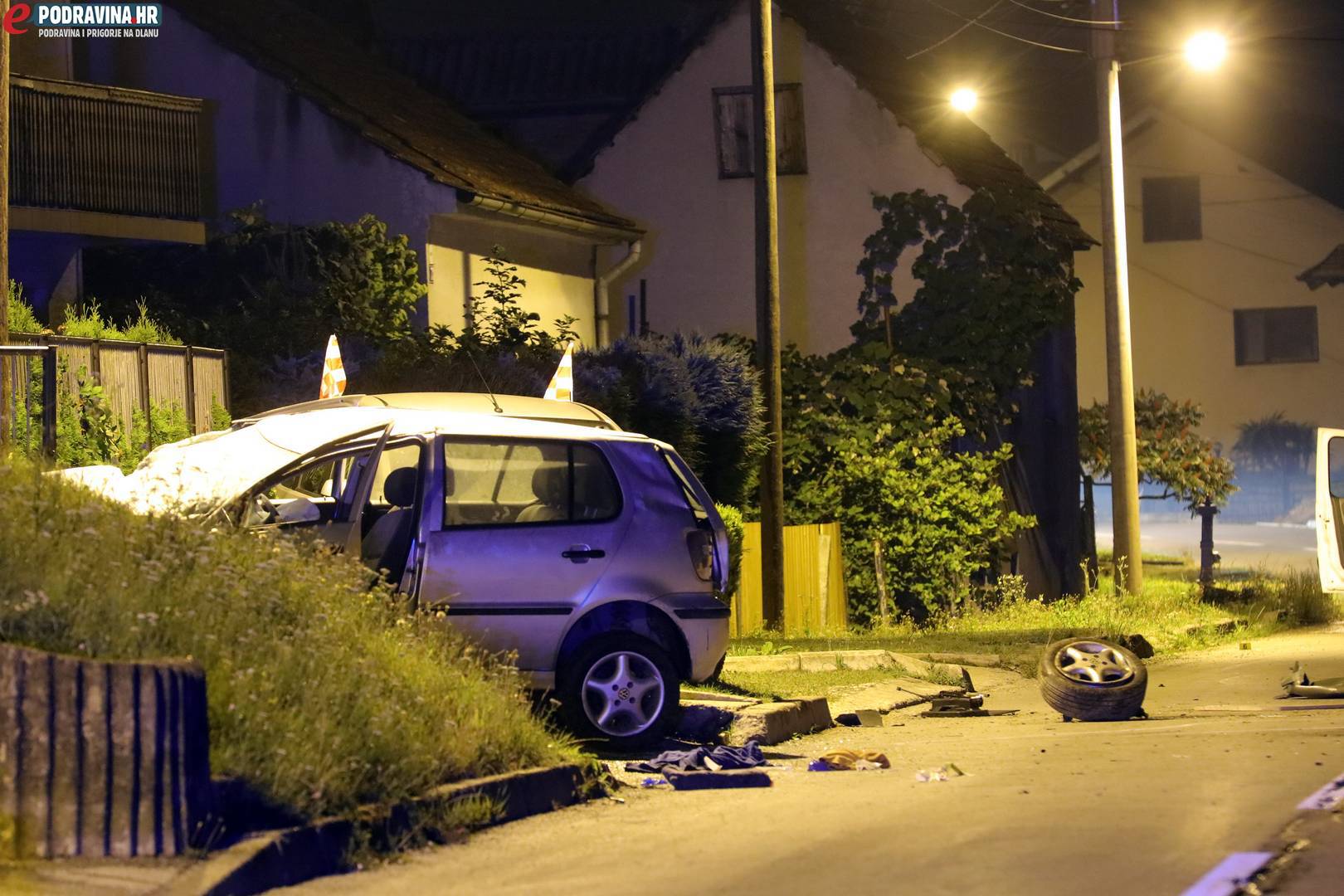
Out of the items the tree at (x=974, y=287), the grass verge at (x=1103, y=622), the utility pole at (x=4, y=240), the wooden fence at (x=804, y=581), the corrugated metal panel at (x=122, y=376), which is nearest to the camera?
the utility pole at (x=4, y=240)

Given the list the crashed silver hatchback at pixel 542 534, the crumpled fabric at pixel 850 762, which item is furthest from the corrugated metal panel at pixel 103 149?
the crumpled fabric at pixel 850 762

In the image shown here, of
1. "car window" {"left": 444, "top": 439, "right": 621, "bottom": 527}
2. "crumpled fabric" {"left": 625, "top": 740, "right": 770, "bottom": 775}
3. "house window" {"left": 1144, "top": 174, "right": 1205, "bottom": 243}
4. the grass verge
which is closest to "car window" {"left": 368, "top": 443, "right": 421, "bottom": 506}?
"car window" {"left": 444, "top": 439, "right": 621, "bottom": 527}

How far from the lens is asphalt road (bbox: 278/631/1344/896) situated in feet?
24.0

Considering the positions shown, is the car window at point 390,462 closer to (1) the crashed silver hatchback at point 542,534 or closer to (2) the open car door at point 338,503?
(2) the open car door at point 338,503

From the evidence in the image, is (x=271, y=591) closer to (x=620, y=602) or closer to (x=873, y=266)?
(x=620, y=602)

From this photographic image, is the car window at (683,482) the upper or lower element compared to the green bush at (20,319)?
lower

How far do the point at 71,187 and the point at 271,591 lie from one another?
14301mm

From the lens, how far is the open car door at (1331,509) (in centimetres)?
1808

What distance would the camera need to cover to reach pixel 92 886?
22.0 feet

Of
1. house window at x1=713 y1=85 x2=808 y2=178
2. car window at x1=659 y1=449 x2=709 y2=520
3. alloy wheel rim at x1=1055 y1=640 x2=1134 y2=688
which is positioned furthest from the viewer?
house window at x1=713 y1=85 x2=808 y2=178

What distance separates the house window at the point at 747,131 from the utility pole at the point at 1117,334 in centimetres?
628

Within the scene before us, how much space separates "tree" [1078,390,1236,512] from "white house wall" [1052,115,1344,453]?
12.2 m

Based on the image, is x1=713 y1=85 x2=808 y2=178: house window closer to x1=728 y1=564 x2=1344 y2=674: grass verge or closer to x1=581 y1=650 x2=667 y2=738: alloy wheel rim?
x1=728 y1=564 x2=1344 y2=674: grass verge

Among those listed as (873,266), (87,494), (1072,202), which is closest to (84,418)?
(87,494)
